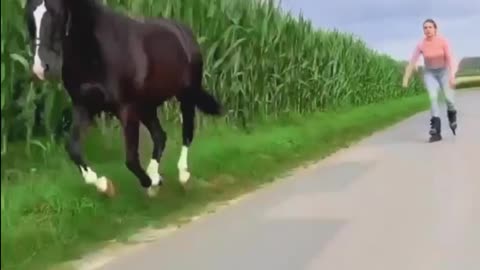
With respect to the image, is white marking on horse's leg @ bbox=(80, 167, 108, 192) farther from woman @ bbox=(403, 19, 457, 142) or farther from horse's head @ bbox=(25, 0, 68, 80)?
woman @ bbox=(403, 19, 457, 142)

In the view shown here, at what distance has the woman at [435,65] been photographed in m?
17.3

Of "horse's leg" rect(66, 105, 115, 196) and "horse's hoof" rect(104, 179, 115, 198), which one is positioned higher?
"horse's leg" rect(66, 105, 115, 196)

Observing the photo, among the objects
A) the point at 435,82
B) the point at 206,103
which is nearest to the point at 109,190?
the point at 206,103

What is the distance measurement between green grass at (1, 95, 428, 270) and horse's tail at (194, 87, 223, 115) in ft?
2.14

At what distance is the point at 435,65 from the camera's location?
57.0ft

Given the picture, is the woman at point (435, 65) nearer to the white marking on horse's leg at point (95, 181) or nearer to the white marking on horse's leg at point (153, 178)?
the white marking on horse's leg at point (153, 178)

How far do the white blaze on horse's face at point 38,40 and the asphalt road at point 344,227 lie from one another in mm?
1360

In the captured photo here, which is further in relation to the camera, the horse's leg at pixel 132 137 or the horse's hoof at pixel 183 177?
the horse's hoof at pixel 183 177

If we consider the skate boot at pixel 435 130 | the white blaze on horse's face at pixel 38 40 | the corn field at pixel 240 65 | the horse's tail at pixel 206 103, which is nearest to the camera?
the white blaze on horse's face at pixel 38 40

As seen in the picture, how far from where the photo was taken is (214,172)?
11.7 metres

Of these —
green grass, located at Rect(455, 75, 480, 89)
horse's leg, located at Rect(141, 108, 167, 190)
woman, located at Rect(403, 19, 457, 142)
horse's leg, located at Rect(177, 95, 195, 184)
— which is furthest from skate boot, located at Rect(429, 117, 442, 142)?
green grass, located at Rect(455, 75, 480, 89)

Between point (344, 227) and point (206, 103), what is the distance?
356 centimetres

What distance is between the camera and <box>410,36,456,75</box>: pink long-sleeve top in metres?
17.3

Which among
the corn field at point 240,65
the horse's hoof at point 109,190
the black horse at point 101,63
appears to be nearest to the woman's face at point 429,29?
the corn field at point 240,65
